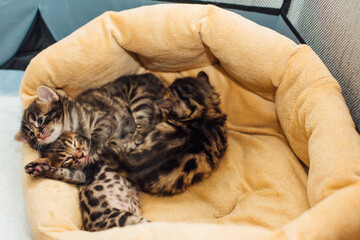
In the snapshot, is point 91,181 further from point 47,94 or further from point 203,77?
point 203,77

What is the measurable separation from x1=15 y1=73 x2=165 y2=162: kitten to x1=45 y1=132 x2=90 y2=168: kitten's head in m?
0.05

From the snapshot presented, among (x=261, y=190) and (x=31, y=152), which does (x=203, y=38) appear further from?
(x=31, y=152)

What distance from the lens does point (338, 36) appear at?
6.00 ft

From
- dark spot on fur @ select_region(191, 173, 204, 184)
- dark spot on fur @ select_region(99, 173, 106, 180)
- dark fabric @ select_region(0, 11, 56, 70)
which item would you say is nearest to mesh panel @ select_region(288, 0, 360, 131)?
dark spot on fur @ select_region(191, 173, 204, 184)

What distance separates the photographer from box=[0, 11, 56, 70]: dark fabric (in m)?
2.68

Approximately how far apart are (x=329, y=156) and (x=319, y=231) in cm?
37

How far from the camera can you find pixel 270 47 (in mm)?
1752

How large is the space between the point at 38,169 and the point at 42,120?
412mm

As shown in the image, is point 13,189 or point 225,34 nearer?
point 225,34

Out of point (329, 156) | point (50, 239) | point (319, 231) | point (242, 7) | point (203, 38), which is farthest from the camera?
point (242, 7)

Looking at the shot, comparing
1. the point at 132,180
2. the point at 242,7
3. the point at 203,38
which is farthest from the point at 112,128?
the point at 242,7

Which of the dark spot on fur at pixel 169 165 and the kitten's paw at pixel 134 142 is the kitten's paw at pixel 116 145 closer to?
the kitten's paw at pixel 134 142

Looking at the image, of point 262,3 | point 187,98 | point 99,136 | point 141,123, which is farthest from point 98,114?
point 262,3

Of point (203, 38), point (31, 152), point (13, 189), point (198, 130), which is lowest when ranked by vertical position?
point (13, 189)
